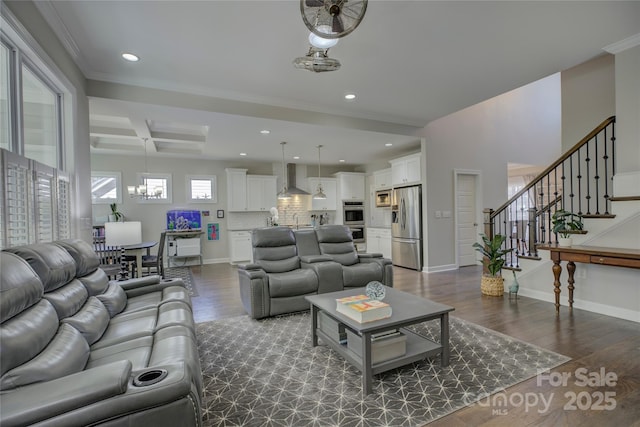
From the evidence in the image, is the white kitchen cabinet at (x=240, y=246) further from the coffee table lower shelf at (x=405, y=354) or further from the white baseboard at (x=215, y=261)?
the coffee table lower shelf at (x=405, y=354)

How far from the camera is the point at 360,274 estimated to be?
3932 millimetres

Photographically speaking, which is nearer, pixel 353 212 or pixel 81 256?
pixel 81 256

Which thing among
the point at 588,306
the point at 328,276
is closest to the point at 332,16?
the point at 328,276

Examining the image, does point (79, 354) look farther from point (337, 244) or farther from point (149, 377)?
point (337, 244)

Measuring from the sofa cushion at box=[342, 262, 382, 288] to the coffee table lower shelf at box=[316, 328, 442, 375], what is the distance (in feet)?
4.60

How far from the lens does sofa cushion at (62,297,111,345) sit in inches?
67.5

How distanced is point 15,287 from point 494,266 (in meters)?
4.78

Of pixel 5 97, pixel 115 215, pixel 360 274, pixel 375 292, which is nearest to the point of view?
pixel 5 97

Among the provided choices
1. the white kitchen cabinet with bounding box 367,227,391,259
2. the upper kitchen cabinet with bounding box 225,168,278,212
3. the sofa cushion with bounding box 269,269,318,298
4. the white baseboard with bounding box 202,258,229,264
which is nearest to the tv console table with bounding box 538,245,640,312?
the sofa cushion with bounding box 269,269,318,298

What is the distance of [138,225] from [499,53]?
14.7ft

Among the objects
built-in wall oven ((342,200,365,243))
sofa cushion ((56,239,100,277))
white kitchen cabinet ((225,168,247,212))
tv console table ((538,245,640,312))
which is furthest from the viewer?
built-in wall oven ((342,200,365,243))

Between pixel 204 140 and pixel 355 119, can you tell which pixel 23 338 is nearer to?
pixel 355 119

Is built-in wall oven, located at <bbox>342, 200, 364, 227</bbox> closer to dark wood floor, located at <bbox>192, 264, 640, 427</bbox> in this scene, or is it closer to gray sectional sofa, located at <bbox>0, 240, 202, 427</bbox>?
dark wood floor, located at <bbox>192, 264, 640, 427</bbox>

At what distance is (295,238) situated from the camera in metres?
4.29
